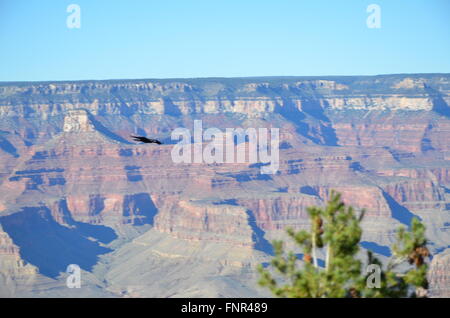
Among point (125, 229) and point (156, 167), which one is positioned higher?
point (156, 167)

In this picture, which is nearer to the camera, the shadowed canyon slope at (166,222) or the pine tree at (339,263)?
the pine tree at (339,263)

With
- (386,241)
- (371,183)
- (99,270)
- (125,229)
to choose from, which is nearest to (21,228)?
(99,270)

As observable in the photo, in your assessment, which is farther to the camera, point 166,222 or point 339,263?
point 166,222

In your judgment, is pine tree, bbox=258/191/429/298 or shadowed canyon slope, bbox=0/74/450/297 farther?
shadowed canyon slope, bbox=0/74/450/297

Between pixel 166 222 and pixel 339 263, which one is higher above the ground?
pixel 166 222
